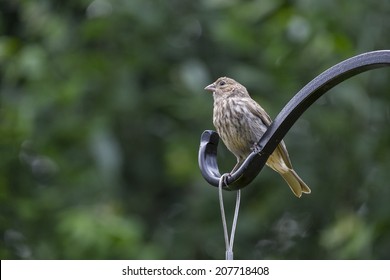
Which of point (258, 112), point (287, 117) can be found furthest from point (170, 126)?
point (287, 117)

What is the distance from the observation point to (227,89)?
15.1 feet

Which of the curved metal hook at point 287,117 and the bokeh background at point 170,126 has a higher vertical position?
the bokeh background at point 170,126

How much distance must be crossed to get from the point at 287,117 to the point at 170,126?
3.86 metres

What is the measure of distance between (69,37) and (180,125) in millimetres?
914

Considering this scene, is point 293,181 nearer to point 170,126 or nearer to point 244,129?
point 244,129

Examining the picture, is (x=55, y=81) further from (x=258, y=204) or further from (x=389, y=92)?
(x=389, y=92)

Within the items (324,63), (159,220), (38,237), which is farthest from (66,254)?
(324,63)

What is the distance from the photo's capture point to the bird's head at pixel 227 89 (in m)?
4.53

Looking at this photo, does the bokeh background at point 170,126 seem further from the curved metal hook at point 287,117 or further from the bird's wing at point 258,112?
the curved metal hook at point 287,117

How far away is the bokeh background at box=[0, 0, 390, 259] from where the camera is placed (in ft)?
19.9

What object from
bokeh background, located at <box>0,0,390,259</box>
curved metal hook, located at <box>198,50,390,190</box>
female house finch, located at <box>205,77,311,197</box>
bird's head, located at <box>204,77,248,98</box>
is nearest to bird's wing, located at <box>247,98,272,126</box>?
female house finch, located at <box>205,77,311,197</box>

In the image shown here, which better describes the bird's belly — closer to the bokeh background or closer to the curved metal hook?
the curved metal hook

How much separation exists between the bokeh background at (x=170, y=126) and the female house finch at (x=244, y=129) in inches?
58.1

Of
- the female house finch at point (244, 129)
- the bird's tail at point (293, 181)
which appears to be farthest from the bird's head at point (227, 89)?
the bird's tail at point (293, 181)
